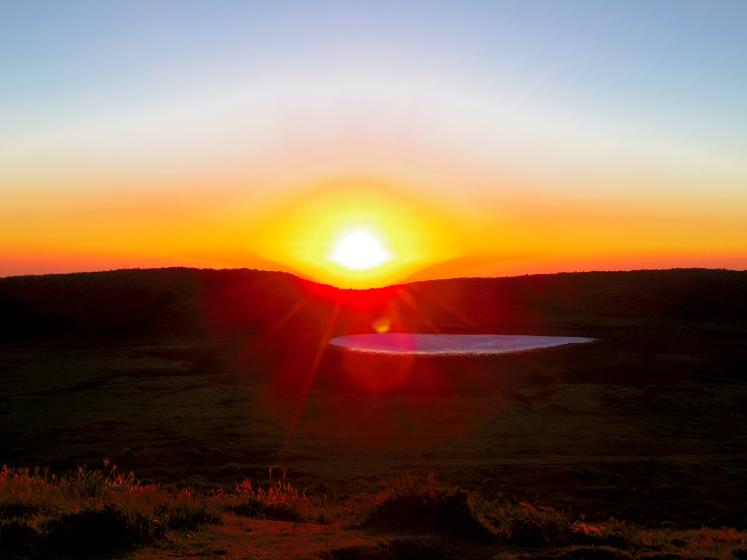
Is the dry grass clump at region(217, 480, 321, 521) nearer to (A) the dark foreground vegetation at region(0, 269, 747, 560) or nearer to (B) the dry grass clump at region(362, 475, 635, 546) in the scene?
(A) the dark foreground vegetation at region(0, 269, 747, 560)

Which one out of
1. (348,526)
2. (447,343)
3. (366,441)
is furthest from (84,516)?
(447,343)

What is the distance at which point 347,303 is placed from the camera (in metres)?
55.0

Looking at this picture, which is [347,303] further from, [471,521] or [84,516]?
[84,516]

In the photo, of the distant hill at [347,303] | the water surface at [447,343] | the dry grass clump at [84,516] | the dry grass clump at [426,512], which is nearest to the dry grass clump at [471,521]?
the dry grass clump at [426,512]

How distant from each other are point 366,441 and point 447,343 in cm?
1911

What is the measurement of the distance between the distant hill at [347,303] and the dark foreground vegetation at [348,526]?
31682mm

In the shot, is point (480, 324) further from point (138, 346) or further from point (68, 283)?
point (68, 283)

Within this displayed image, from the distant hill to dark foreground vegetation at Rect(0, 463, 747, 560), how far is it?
1247 inches

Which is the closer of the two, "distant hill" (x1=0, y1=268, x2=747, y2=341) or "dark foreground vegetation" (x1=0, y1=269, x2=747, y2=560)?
"dark foreground vegetation" (x1=0, y1=269, x2=747, y2=560)

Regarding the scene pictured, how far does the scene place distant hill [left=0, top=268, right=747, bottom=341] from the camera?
4516 cm

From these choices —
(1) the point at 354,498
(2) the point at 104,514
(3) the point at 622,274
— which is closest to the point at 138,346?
(1) the point at 354,498

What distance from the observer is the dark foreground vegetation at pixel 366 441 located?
865 cm

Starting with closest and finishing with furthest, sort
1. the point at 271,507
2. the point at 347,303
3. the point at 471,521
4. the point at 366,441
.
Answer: the point at 471,521, the point at 271,507, the point at 366,441, the point at 347,303

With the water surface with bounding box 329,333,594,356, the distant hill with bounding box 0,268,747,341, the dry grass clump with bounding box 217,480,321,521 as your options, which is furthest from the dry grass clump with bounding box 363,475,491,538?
the distant hill with bounding box 0,268,747,341
